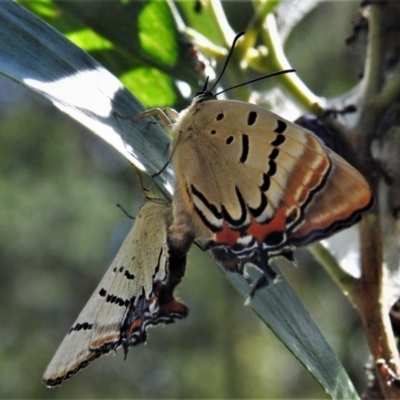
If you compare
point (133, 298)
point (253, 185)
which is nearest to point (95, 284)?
point (133, 298)

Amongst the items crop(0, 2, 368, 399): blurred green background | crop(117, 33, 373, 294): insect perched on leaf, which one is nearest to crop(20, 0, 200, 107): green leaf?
crop(117, 33, 373, 294): insect perched on leaf

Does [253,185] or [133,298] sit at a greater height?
[253,185]

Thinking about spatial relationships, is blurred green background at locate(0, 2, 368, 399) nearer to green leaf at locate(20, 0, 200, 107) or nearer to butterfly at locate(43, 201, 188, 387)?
green leaf at locate(20, 0, 200, 107)

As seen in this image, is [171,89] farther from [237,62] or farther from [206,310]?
[206,310]

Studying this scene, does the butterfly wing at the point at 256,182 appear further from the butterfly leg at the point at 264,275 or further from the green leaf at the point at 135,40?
the green leaf at the point at 135,40

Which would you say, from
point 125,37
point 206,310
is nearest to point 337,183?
point 125,37

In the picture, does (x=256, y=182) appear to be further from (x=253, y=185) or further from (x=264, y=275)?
(x=264, y=275)

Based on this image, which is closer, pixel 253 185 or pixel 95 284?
pixel 253 185
